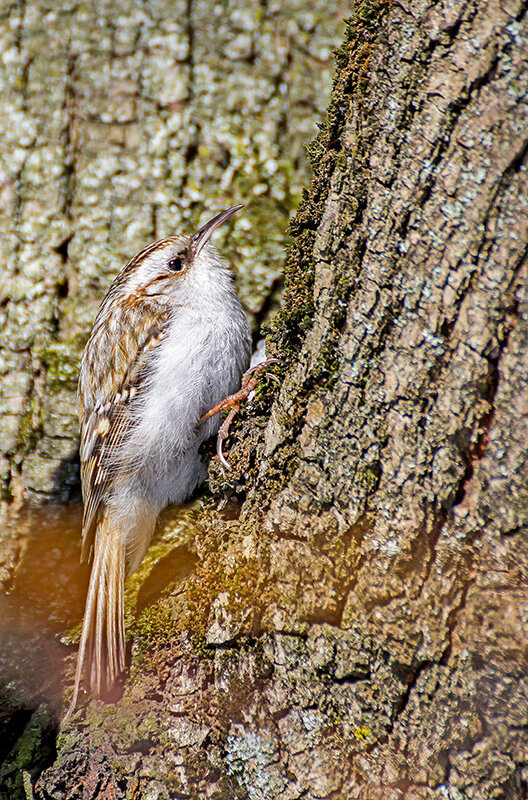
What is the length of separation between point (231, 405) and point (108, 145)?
1133 mm

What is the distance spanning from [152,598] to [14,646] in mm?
546

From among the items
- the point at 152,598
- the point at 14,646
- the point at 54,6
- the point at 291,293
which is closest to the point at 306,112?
the point at 54,6

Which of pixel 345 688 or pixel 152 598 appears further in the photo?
pixel 152 598

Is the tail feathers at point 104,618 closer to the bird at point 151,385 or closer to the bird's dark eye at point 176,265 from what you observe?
the bird at point 151,385

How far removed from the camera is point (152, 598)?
69.2 inches

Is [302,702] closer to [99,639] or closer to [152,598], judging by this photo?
[152,598]

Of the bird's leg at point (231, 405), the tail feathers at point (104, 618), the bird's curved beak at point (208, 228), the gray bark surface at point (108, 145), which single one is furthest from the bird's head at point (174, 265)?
the tail feathers at point (104, 618)

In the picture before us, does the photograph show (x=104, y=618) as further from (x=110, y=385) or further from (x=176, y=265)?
(x=176, y=265)

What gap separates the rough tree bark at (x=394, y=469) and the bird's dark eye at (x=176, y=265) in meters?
1.00

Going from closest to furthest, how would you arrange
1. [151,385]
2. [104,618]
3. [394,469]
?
[394,469] < [104,618] < [151,385]

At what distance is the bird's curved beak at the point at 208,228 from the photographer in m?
2.21

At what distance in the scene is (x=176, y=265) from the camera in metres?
2.29

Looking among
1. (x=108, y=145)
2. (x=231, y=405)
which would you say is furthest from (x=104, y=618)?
(x=108, y=145)

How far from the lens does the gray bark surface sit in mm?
2283
